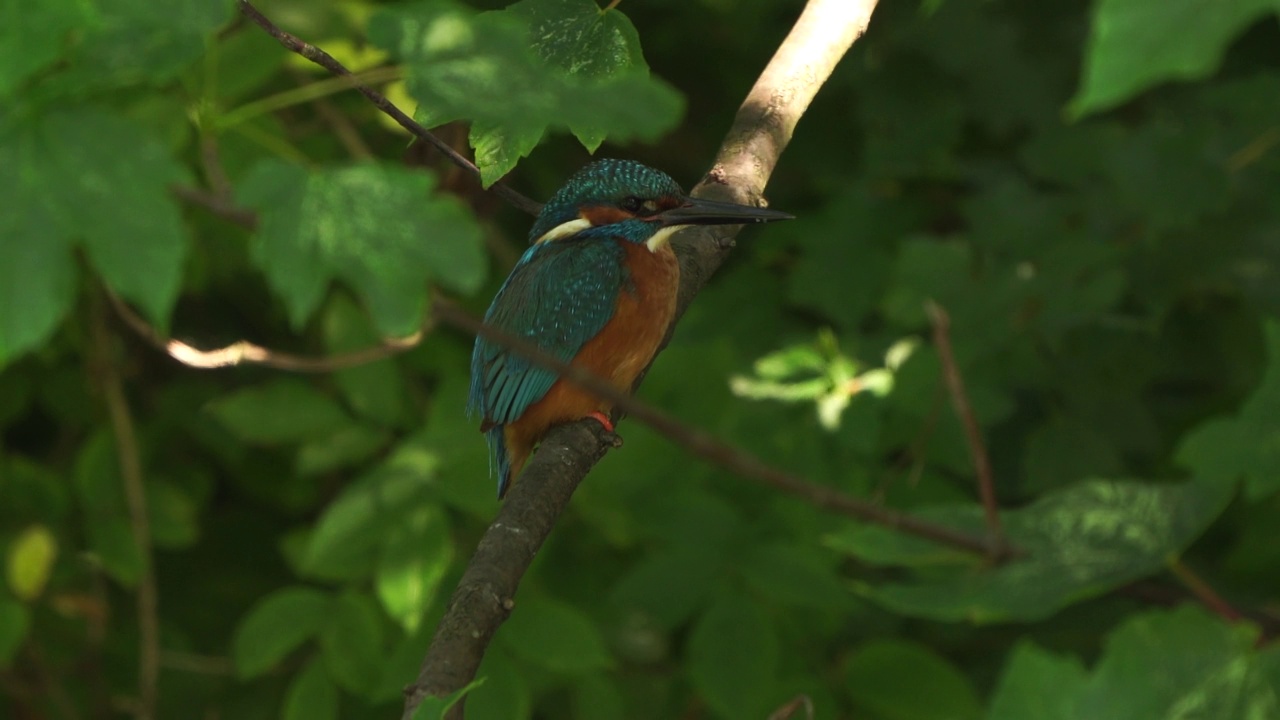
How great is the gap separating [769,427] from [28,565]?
1.70m

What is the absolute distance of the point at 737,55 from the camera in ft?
11.9

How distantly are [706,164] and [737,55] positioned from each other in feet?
1.17

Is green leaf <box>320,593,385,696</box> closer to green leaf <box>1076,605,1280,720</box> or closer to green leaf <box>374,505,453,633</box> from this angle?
green leaf <box>374,505,453,633</box>

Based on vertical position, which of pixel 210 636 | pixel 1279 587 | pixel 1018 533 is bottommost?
pixel 210 636

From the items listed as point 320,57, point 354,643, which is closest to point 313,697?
point 354,643

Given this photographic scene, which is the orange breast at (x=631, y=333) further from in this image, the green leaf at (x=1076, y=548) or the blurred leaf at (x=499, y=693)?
the green leaf at (x=1076, y=548)

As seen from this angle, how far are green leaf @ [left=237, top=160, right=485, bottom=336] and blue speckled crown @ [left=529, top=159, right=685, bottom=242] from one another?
167 cm

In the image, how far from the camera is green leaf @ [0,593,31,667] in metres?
2.78

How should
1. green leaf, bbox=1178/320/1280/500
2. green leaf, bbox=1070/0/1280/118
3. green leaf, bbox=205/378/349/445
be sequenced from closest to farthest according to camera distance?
1. green leaf, bbox=1070/0/1280/118
2. green leaf, bbox=1178/320/1280/500
3. green leaf, bbox=205/378/349/445

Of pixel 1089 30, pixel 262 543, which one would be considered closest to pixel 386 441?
pixel 262 543

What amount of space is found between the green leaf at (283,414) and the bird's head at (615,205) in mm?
596

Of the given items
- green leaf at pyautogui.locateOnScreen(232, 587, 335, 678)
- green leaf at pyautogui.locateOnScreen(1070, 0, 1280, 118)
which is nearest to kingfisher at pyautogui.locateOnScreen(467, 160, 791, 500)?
green leaf at pyautogui.locateOnScreen(232, 587, 335, 678)

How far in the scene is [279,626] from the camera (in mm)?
2572

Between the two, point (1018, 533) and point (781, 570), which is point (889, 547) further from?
point (781, 570)
